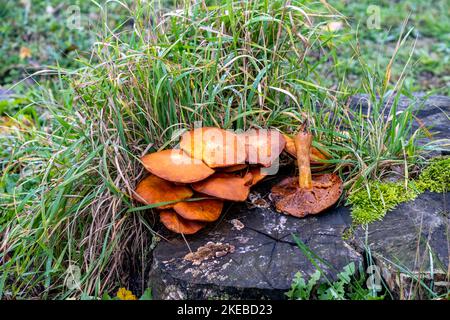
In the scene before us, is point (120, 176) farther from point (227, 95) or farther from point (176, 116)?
point (227, 95)

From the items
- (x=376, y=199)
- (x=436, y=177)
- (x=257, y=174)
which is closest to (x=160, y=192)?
(x=257, y=174)

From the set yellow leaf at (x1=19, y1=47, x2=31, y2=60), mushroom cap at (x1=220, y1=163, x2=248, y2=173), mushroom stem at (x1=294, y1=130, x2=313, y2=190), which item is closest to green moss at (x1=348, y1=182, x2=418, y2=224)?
mushroom stem at (x1=294, y1=130, x2=313, y2=190)

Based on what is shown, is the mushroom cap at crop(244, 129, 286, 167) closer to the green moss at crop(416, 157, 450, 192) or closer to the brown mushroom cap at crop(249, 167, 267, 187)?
the brown mushroom cap at crop(249, 167, 267, 187)

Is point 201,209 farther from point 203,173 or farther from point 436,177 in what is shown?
point 436,177

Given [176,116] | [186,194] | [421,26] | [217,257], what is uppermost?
[176,116]

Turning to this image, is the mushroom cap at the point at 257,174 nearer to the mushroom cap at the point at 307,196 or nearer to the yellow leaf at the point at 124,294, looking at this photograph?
the mushroom cap at the point at 307,196

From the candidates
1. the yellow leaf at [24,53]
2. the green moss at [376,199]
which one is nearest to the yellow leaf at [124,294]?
the green moss at [376,199]

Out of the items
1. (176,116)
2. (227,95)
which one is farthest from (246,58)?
(176,116)
